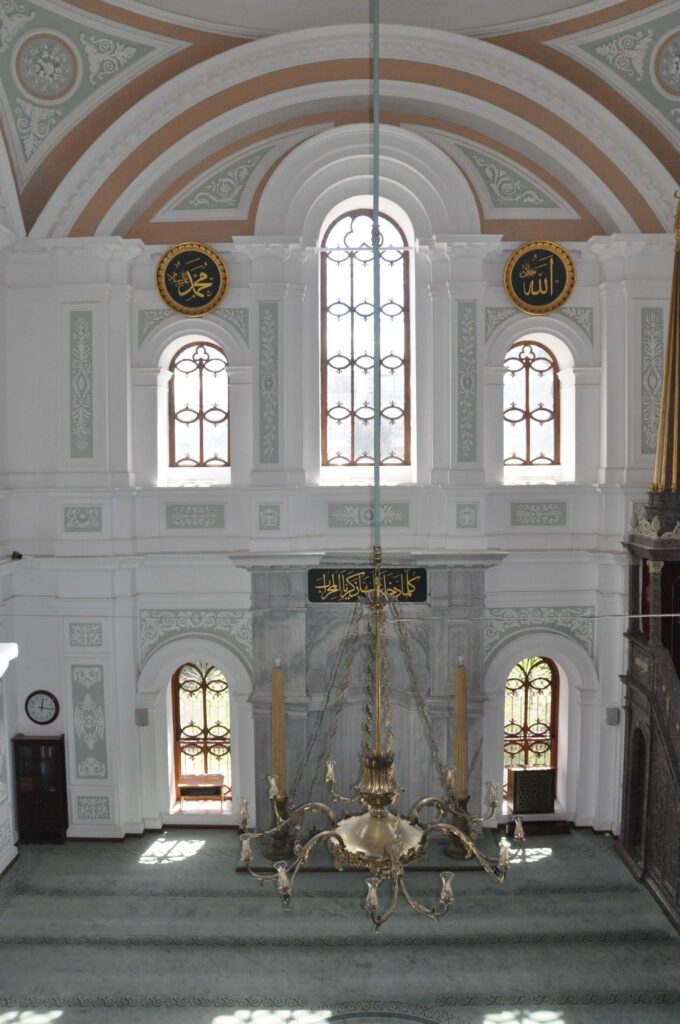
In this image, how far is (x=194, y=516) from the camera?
9445 millimetres

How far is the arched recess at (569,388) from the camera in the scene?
932 centimetres

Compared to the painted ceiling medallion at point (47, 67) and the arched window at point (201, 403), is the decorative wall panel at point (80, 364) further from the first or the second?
the painted ceiling medallion at point (47, 67)

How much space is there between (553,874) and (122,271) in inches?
302

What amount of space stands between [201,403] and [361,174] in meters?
3.07

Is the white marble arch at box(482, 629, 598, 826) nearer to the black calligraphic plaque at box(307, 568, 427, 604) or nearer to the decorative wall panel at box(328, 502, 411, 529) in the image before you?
the black calligraphic plaque at box(307, 568, 427, 604)

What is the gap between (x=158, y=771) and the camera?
9.52 m

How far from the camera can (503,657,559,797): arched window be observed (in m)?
9.77

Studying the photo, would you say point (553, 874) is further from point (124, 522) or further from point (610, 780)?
point (124, 522)

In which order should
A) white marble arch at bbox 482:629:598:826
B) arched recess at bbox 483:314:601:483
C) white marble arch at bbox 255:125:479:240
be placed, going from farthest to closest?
1. white marble arch at bbox 482:629:598:826
2. arched recess at bbox 483:314:601:483
3. white marble arch at bbox 255:125:479:240

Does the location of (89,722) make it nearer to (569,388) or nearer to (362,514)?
(362,514)

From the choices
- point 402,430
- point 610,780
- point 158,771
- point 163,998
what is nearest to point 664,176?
point 402,430

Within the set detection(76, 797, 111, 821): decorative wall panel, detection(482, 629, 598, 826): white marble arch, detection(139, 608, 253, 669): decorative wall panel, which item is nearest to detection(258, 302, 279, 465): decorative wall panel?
detection(139, 608, 253, 669): decorative wall panel

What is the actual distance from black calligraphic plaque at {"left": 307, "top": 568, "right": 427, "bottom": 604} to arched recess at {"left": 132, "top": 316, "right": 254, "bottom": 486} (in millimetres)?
1420

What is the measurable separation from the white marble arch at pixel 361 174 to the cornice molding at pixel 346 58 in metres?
A: 0.77
